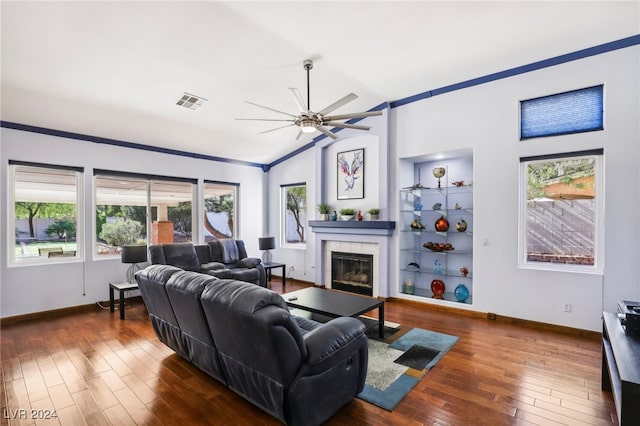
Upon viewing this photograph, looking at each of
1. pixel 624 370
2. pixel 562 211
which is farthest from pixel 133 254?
pixel 562 211

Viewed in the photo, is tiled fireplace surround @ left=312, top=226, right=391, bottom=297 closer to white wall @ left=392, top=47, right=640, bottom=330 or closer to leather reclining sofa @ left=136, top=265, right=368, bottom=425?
white wall @ left=392, top=47, right=640, bottom=330

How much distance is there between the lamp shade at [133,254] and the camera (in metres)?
4.88

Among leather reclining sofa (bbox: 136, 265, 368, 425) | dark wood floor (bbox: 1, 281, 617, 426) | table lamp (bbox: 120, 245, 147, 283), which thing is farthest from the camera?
table lamp (bbox: 120, 245, 147, 283)

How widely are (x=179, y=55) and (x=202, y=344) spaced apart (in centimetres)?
312

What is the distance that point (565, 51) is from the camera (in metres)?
3.81

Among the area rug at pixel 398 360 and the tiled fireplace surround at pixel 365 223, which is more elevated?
the tiled fireplace surround at pixel 365 223

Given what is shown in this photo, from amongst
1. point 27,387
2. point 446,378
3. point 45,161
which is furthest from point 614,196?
point 45,161

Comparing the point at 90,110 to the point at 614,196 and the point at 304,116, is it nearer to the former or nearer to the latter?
the point at 304,116

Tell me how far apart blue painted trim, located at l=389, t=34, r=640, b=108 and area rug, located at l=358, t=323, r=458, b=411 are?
361 cm

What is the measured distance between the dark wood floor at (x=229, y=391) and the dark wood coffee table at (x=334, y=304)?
2.92 feet

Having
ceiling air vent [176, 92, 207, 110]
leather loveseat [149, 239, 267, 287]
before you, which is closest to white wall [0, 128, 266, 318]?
leather loveseat [149, 239, 267, 287]

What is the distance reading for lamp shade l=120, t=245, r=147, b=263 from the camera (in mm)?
4883

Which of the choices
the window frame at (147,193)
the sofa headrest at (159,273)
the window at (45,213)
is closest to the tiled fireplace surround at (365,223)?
the window frame at (147,193)

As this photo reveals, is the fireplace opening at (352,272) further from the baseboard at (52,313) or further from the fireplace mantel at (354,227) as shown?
the baseboard at (52,313)
